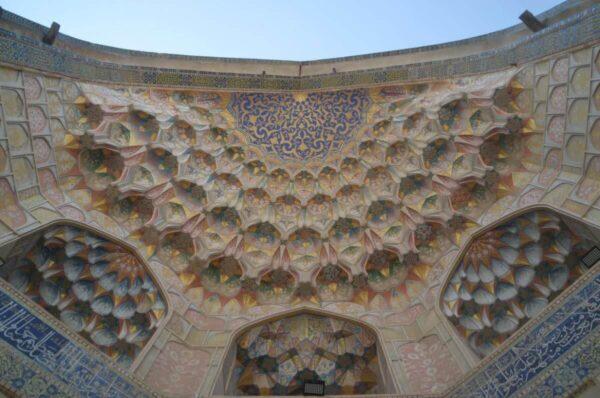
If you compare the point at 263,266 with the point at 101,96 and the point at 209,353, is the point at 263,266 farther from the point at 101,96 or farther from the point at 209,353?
the point at 101,96

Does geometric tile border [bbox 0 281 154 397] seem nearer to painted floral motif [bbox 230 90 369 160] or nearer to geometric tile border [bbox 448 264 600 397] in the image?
geometric tile border [bbox 448 264 600 397]

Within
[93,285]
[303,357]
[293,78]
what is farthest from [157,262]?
[293,78]

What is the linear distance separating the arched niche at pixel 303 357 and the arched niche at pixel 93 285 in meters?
1.58

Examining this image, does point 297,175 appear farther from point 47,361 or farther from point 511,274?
point 47,361

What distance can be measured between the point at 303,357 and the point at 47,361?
160 inches

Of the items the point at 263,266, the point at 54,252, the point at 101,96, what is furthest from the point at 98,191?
the point at 263,266

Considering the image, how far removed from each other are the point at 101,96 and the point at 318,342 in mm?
5947

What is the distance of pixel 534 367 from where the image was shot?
4.93 m

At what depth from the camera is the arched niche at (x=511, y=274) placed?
21.0 feet

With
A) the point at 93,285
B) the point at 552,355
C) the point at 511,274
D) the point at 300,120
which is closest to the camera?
the point at 552,355

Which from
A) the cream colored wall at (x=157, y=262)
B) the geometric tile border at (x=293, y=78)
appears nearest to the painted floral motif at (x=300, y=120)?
the geometric tile border at (x=293, y=78)

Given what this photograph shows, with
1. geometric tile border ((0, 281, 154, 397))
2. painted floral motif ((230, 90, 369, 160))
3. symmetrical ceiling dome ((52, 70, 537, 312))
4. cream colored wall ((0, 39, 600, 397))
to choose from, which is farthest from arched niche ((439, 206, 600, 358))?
geometric tile border ((0, 281, 154, 397))

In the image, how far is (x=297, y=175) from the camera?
Result: 374 inches

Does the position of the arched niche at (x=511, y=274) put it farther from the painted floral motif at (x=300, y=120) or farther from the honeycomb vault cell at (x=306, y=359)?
the painted floral motif at (x=300, y=120)
